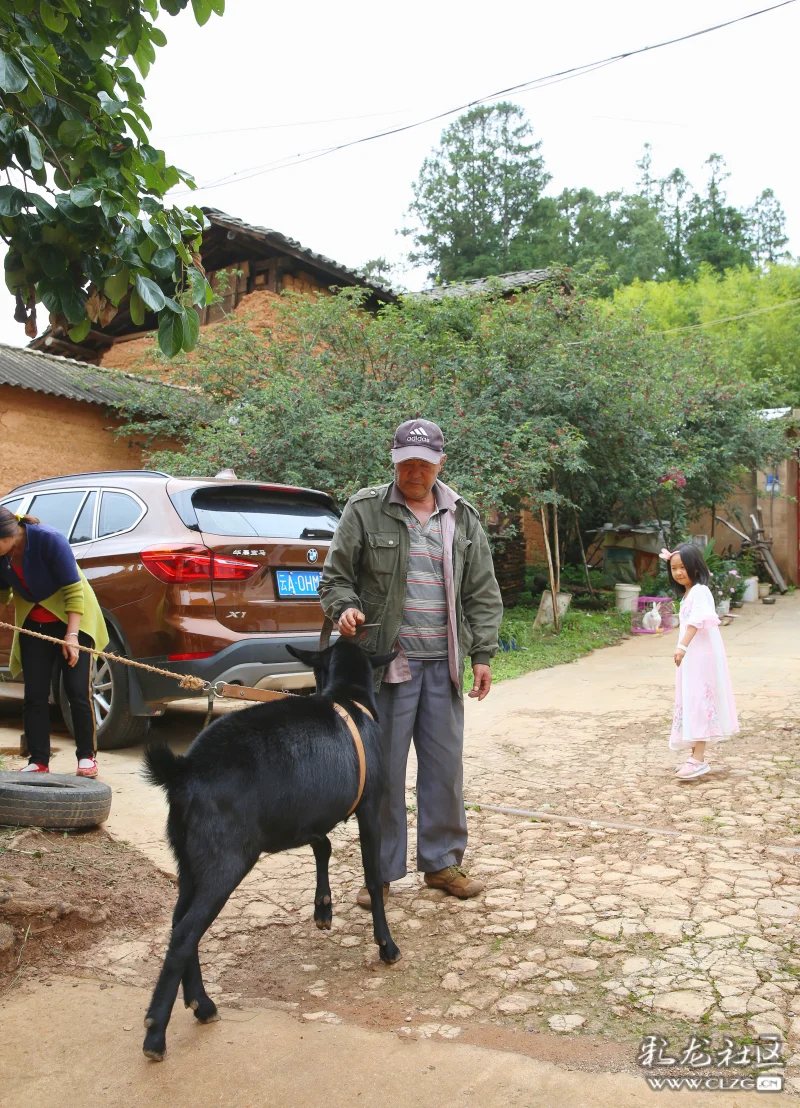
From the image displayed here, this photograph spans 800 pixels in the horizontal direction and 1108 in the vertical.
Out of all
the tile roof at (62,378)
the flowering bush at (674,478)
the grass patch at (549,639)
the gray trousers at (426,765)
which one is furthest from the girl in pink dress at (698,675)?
the tile roof at (62,378)

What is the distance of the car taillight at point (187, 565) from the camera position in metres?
5.23

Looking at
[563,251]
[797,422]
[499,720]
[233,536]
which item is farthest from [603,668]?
[563,251]

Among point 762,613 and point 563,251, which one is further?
point 563,251

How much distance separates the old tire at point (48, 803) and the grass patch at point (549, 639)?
14.0 ft

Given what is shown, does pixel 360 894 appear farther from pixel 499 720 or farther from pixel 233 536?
pixel 499 720

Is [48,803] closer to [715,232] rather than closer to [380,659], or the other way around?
[380,659]

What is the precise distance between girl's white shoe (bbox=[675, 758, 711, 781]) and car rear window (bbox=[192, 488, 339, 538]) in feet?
8.67

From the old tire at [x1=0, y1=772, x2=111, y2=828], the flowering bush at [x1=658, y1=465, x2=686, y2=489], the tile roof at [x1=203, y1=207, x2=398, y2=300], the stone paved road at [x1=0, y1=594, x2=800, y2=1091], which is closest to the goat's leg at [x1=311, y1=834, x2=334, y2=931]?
the stone paved road at [x1=0, y1=594, x2=800, y2=1091]

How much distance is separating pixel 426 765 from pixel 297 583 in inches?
90.7

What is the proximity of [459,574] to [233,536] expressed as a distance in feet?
7.47

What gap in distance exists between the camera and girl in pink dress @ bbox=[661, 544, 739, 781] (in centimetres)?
532

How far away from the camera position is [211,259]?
55.1ft

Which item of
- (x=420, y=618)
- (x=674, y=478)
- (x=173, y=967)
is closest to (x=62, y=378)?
(x=674, y=478)

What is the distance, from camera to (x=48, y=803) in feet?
13.0
